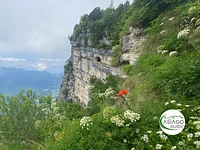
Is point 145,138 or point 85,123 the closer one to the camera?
point 145,138

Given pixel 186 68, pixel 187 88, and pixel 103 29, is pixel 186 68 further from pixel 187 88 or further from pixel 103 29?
pixel 103 29

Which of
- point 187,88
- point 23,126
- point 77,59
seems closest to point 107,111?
point 187,88

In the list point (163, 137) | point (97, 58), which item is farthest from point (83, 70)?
point (163, 137)

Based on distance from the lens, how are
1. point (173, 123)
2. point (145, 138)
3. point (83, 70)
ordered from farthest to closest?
point (83, 70), point (145, 138), point (173, 123)

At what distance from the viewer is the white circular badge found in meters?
2.45

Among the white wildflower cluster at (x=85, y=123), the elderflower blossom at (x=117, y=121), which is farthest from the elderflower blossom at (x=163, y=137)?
the white wildflower cluster at (x=85, y=123)

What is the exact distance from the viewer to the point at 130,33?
1305cm

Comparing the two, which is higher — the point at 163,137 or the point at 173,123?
the point at 173,123

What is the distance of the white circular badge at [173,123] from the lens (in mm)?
2445

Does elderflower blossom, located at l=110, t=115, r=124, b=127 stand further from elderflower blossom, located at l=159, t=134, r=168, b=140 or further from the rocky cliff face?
the rocky cliff face

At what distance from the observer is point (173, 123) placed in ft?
8.11

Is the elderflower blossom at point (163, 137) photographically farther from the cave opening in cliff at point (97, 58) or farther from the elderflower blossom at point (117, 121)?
the cave opening in cliff at point (97, 58)

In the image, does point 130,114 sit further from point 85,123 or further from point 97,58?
point 97,58

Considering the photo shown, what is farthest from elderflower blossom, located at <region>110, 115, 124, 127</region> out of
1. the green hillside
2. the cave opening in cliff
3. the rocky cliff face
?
the cave opening in cliff
